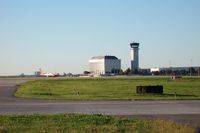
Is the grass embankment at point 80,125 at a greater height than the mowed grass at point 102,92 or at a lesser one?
lesser

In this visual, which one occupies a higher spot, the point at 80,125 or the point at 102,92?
the point at 102,92

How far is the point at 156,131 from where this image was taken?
53.9 feet

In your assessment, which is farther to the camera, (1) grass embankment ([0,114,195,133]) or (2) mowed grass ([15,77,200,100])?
(2) mowed grass ([15,77,200,100])

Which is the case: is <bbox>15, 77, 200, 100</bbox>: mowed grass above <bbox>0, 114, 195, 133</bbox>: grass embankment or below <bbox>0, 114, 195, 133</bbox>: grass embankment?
above

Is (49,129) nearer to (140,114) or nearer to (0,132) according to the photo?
(0,132)

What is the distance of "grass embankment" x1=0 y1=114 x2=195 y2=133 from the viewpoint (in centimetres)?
1682

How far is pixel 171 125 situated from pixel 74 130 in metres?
3.98

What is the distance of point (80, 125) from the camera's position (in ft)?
60.4

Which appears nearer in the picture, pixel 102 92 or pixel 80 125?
pixel 80 125

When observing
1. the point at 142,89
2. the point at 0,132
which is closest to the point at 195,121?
the point at 0,132

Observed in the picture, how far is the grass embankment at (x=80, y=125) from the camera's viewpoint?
16820 mm

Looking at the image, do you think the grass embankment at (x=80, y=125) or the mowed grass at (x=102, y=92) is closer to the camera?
the grass embankment at (x=80, y=125)

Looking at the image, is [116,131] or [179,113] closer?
[116,131]

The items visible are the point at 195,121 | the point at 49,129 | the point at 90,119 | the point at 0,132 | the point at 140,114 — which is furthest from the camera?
the point at 140,114
